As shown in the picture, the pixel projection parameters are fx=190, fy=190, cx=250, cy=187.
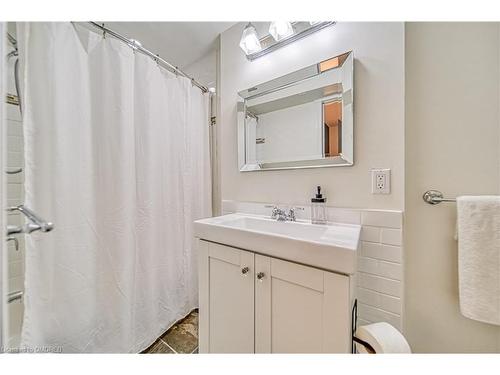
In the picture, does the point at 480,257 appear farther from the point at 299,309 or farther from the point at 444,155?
the point at 299,309

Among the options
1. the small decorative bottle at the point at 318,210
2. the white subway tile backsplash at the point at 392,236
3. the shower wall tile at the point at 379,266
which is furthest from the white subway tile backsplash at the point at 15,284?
the white subway tile backsplash at the point at 392,236

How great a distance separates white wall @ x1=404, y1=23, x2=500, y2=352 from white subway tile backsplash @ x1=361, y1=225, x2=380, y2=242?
0.14m

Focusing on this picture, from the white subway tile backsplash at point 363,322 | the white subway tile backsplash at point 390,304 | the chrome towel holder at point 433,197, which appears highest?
the chrome towel holder at point 433,197

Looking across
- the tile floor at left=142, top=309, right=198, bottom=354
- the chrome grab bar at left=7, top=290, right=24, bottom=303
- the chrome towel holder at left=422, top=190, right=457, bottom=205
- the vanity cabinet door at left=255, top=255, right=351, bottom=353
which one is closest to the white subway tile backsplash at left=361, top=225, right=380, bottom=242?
the chrome towel holder at left=422, top=190, right=457, bottom=205

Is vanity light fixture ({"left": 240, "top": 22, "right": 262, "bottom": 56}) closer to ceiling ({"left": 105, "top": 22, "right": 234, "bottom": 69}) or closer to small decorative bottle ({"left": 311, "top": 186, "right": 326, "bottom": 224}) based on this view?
ceiling ({"left": 105, "top": 22, "right": 234, "bottom": 69})

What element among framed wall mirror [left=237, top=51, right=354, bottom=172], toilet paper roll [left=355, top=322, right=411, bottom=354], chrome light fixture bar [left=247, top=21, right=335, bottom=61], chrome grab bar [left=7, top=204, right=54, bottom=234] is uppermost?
chrome light fixture bar [left=247, top=21, right=335, bottom=61]

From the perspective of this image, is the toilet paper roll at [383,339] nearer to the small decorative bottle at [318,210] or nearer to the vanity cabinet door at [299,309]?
the vanity cabinet door at [299,309]

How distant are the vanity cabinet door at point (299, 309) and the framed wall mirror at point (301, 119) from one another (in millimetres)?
552

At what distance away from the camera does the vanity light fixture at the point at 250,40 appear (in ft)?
3.59

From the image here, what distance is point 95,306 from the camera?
0.98 m

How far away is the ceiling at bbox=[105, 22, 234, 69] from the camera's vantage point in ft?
4.13

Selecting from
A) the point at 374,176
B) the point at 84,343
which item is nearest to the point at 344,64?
the point at 374,176

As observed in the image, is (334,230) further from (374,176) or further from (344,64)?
(344,64)
